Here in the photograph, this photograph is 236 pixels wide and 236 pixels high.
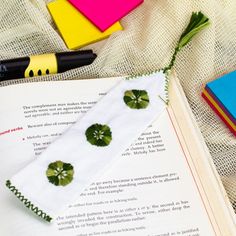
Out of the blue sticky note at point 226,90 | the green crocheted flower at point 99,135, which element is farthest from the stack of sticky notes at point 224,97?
the green crocheted flower at point 99,135

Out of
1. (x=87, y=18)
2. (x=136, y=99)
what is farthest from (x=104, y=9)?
(x=136, y=99)

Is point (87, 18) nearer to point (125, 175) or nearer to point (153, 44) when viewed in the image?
point (153, 44)

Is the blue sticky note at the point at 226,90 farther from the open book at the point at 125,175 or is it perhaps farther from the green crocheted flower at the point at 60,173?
the green crocheted flower at the point at 60,173

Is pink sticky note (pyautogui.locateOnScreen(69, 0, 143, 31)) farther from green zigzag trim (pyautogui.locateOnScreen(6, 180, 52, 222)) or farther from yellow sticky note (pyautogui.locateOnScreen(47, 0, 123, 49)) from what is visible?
green zigzag trim (pyautogui.locateOnScreen(6, 180, 52, 222))

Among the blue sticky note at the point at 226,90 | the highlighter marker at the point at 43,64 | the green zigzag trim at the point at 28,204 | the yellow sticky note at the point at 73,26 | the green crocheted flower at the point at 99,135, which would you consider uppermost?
the yellow sticky note at the point at 73,26

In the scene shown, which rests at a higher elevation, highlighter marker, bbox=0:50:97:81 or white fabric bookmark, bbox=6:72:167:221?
highlighter marker, bbox=0:50:97:81

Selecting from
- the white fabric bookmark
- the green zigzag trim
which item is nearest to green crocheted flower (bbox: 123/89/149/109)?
the white fabric bookmark

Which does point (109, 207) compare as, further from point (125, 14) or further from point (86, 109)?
point (125, 14)

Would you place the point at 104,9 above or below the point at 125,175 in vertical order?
above

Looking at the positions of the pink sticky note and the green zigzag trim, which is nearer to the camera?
the green zigzag trim
